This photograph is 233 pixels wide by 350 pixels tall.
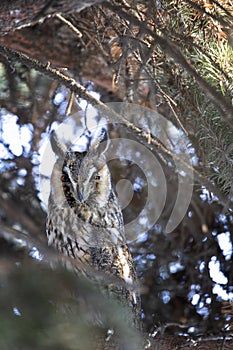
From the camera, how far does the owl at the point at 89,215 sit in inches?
80.7

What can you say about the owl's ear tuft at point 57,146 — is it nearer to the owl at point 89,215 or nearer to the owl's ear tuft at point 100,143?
A: the owl at point 89,215

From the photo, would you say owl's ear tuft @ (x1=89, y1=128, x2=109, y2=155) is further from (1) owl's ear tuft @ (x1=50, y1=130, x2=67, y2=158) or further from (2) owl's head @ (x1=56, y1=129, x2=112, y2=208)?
(1) owl's ear tuft @ (x1=50, y1=130, x2=67, y2=158)

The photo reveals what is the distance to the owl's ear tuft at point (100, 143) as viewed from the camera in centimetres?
205

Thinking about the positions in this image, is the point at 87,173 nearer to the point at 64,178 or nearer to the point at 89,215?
the point at 64,178

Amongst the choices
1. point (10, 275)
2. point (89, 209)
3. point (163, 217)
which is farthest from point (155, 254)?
point (10, 275)

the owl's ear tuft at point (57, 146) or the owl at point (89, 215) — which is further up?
the owl's ear tuft at point (57, 146)

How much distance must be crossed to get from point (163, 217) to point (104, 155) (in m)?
0.34

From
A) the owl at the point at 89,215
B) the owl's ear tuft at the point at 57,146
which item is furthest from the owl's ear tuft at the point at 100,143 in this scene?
the owl's ear tuft at the point at 57,146

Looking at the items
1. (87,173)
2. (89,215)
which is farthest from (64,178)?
(89,215)

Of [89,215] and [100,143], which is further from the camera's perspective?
[89,215]

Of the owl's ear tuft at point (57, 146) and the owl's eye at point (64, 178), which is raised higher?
the owl's ear tuft at point (57, 146)

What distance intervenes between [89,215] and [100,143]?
1.09 ft

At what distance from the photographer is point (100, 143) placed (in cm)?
211

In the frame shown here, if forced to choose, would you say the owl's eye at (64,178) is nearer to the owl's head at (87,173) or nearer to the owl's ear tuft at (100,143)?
the owl's head at (87,173)
